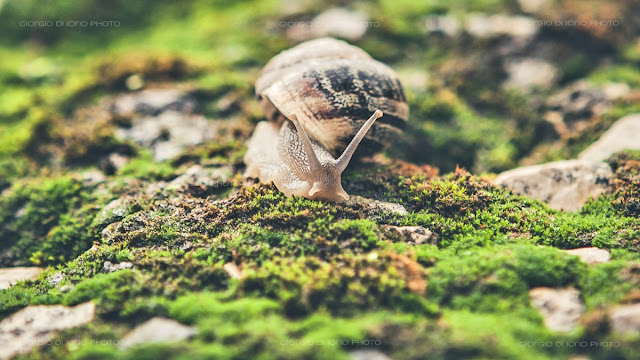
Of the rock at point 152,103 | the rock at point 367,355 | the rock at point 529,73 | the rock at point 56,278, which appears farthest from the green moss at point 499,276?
the rock at point 152,103

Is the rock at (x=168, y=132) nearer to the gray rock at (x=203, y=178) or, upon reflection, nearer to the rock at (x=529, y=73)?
the gray rock at (x=203, y=178)

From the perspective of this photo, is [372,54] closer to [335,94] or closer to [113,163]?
[335,94]

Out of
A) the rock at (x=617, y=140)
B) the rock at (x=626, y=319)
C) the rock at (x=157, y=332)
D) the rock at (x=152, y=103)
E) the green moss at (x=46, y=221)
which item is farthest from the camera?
the rock at (x=152, y=103)

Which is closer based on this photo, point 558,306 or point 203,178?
point 558,306

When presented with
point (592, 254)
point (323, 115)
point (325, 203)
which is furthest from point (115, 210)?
point (592, 254)

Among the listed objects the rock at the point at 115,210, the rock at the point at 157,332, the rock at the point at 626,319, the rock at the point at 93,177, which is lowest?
the rock at the point at 626,319

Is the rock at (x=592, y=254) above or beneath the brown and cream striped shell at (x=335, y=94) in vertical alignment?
beneath
